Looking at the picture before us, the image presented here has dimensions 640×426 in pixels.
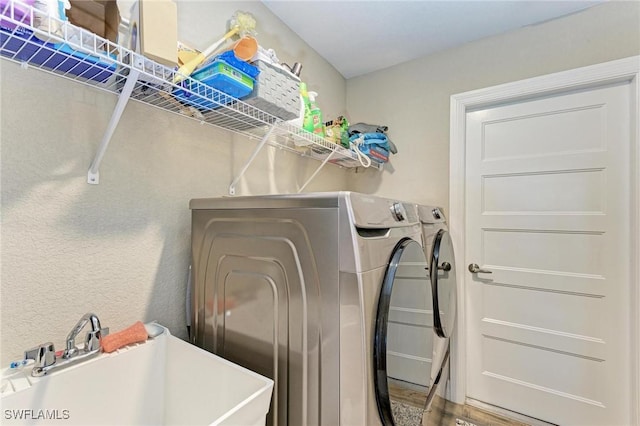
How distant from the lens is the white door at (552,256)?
6.16ft

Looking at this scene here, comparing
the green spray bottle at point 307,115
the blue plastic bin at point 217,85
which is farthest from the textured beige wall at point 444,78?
Answer: the blue plastic bin at point 217,85

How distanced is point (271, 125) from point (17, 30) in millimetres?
843

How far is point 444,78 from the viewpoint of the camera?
2412 millimetres

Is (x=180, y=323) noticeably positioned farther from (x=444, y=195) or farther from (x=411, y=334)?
(x=444, y=195)

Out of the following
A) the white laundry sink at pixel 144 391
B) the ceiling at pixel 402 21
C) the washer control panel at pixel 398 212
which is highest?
the ceiling at pixel 402 21

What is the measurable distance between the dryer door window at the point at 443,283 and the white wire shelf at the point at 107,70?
1.19 m

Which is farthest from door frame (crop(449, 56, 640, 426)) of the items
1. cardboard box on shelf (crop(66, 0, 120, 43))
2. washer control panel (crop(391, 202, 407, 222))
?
cardboard box on shelf (crop(66, 0, 120, 43))

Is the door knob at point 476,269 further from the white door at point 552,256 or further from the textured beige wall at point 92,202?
the textured beige wall at point 92,202

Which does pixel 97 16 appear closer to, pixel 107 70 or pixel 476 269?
pixel 107 70

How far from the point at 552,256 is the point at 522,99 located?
1126mm

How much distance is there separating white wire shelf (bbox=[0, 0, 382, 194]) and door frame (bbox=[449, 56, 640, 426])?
150 centimetres

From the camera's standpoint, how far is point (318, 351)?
0.92 m

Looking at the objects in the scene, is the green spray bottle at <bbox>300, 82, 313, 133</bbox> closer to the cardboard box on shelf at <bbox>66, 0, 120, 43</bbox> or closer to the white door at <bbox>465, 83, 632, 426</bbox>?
the cardboard box on shelf at <bbox>66, 0, 120, 43</bbox>

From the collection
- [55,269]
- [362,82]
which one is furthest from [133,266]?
[362,82]
